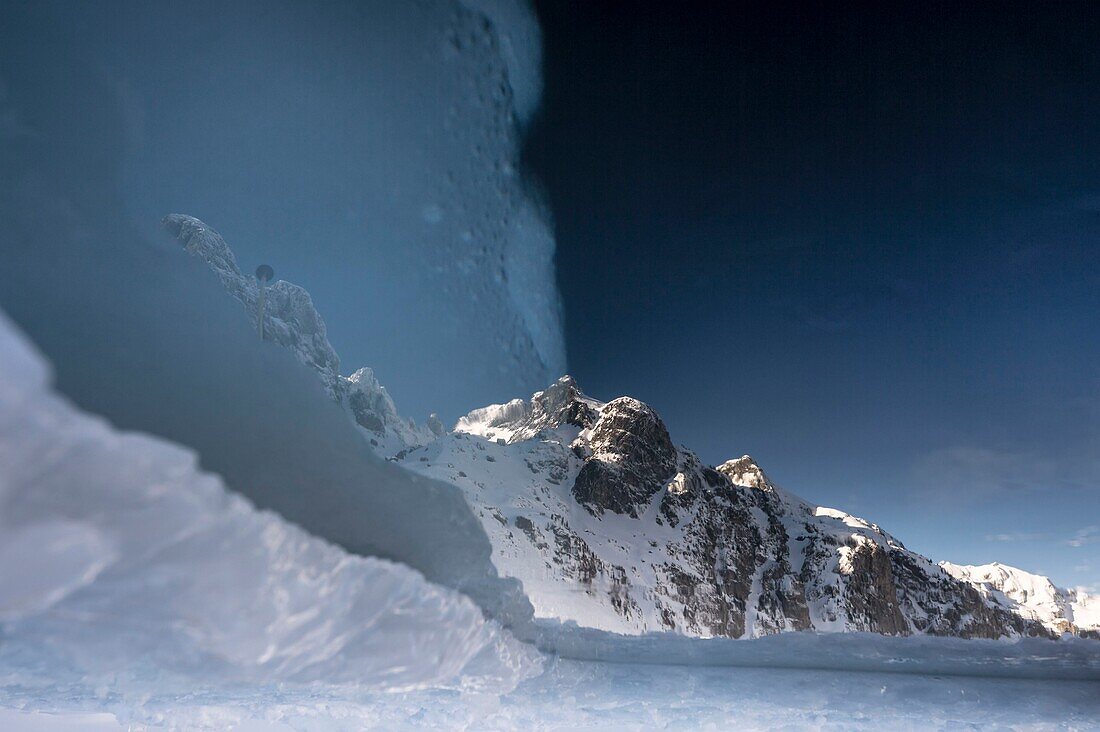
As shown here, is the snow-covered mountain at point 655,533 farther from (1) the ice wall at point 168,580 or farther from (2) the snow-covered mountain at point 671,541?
(1) the ice wall at point 168,580

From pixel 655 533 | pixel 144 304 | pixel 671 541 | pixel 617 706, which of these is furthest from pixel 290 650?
pixel 671 541

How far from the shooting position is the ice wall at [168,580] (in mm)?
6031

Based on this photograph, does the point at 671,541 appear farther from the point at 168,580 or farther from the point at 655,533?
the point at 168,580

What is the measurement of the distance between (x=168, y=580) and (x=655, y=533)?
13719 centimetres

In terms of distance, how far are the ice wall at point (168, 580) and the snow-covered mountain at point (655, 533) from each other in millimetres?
88107

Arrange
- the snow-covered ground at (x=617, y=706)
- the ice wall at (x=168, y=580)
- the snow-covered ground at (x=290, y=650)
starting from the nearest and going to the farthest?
the ice wall at (x=168, y=580), the snow-covered ground at (x=290, y=650), the snow-covered ground at (x=617, y=706)

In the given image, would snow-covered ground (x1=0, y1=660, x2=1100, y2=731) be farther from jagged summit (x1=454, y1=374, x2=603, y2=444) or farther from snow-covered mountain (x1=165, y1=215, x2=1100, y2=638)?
jagged summit (x1=454, y1=374, x2=603, y2=444)

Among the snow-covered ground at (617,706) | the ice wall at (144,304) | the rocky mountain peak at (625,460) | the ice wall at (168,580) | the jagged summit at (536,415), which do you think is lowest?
the snow-covered ground at (617,706)

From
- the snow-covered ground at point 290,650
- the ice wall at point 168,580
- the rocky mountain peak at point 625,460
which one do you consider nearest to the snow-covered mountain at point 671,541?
the rocky mountain peak at point 625,460

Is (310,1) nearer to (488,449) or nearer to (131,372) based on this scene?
(131,372)

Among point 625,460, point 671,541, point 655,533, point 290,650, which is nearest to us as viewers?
point 290,650

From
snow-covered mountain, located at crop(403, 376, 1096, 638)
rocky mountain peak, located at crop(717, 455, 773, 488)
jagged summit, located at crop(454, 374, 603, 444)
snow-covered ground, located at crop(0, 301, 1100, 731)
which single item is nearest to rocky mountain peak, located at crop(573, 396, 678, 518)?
snow-covered mountain, located at crop(403, 376, 1096, 638)

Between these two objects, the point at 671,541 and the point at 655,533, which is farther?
the point at 655,533

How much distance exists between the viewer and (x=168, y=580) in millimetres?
7758
